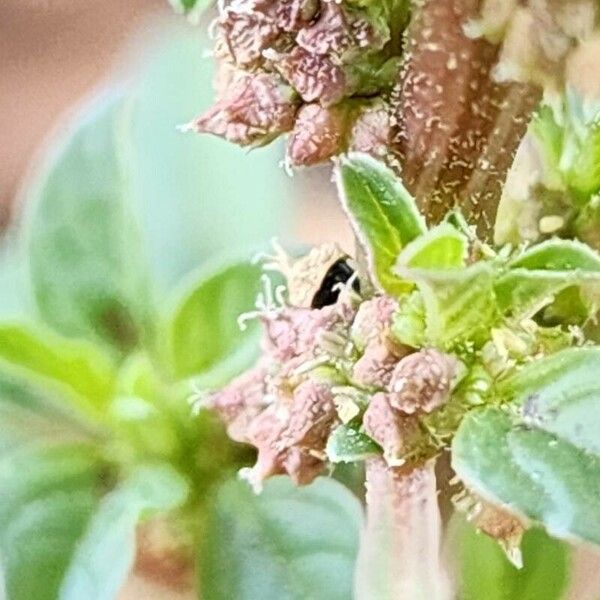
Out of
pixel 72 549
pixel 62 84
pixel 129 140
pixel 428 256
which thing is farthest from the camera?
pixel 62 84

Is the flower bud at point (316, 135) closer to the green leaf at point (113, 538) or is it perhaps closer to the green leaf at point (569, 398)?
the green leaf at point (569, 398)

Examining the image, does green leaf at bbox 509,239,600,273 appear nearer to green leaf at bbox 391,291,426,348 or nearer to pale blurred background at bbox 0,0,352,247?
green leaf at bbox 391,291,426,348

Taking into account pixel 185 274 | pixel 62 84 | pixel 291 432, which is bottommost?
pixel 291 432

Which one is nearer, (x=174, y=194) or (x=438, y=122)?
(x=438, y=122)

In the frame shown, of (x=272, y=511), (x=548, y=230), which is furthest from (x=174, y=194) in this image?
(x=548, y=230)

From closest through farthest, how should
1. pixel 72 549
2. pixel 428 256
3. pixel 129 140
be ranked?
1. pixel 428 256
2. pixel 72 549
3. pixel 129 140

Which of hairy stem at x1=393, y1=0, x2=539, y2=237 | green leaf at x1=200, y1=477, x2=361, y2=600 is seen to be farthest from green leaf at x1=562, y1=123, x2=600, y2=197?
green leaf at x1=200, y1=477, x2=361, y2=600

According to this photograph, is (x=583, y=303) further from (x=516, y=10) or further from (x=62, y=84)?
(x=62, y=84)

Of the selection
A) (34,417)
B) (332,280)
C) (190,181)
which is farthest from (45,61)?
(332,280)
